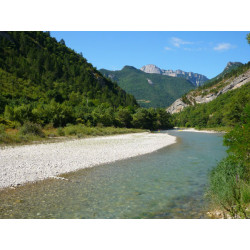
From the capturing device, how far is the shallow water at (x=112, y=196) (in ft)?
28.9

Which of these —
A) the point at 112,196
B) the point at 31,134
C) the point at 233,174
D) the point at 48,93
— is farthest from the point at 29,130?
the point at 48,93

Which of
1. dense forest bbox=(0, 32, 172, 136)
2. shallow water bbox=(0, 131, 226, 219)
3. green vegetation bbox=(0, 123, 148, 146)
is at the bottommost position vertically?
shallow water bbox=(0, 131, 226, 219)

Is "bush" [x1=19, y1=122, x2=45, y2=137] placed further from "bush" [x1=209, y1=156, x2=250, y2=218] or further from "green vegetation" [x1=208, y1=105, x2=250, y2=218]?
"green vegetation" [x1=208, y1=105, x2=250, y2=218]

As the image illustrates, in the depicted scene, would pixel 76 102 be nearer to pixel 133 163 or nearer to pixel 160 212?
pixel 133 163

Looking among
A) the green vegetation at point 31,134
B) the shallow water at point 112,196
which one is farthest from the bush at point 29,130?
the shallow water at point 112,196

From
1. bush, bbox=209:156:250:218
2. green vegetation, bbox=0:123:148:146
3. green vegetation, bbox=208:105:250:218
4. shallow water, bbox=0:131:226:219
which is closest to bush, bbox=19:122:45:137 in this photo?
green vegetation, bbox=0:123:148:146

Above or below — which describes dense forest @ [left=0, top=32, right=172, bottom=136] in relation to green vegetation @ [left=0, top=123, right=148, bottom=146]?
above

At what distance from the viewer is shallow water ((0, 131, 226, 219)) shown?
8812 mm

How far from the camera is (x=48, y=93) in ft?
271

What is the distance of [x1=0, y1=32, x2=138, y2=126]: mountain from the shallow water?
34955mm

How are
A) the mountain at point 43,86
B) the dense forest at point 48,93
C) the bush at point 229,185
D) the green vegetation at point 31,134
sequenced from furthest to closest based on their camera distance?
the mountain at point 43,86
the dense forest at point 48,93
the green vegetation at point 31,134
the bush at point 229,185

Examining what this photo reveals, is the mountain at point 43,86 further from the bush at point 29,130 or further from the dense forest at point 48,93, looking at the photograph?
the bush at point 29,130

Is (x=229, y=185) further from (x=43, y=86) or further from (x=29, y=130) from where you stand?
(x=43, y=86)

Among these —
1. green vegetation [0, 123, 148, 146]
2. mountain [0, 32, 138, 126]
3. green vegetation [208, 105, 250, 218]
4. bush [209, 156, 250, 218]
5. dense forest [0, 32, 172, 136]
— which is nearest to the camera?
bush [209, 156, 250, 218]
